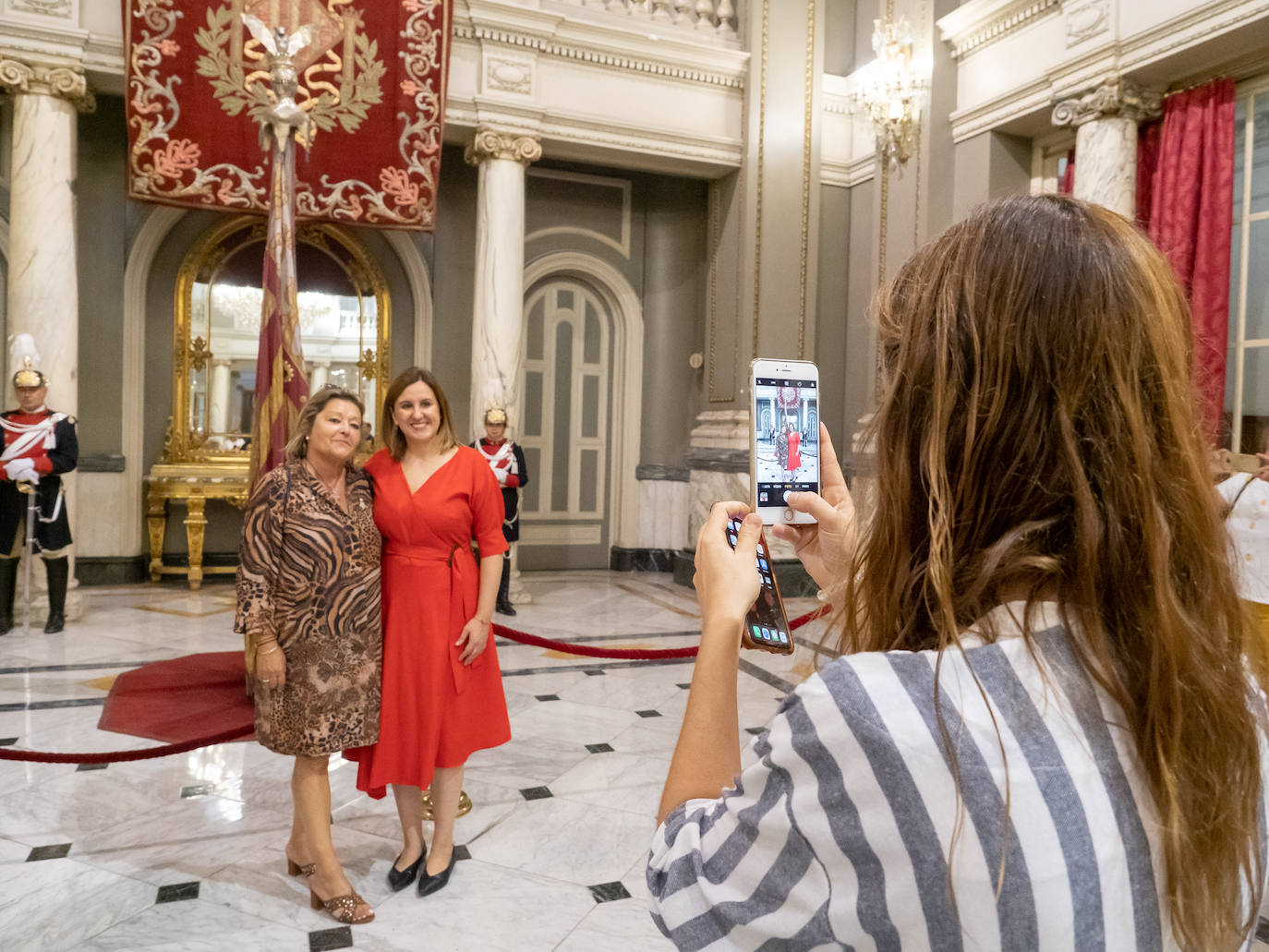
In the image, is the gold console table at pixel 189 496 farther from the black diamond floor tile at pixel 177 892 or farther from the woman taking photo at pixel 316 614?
the woman taking photo at pixel 316 614

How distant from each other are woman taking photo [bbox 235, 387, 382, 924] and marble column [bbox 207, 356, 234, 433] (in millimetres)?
6672

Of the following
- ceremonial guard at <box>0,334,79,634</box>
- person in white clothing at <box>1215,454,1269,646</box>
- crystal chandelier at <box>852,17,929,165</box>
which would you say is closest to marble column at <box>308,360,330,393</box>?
ceremonial guard at <box>0,334,79,634</box>

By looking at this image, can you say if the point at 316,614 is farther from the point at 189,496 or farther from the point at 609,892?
the point at 189,496

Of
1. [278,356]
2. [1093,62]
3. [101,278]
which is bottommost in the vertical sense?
[278,356]

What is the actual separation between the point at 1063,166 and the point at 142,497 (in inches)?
321

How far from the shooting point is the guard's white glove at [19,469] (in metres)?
6.34

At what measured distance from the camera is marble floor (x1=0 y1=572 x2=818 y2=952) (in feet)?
9.10

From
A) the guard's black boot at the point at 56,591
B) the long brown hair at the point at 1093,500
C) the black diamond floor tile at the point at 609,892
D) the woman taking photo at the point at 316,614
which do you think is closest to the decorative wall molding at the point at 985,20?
the woman taking photo at the point at 316,614

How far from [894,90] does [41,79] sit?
6.34 metres

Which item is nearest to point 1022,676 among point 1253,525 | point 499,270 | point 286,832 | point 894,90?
point 286,832

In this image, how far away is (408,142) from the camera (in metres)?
7.71

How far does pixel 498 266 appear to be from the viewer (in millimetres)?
8250

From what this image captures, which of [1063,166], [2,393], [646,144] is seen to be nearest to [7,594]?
[2,393]

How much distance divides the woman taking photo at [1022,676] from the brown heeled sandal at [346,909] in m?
2.31
